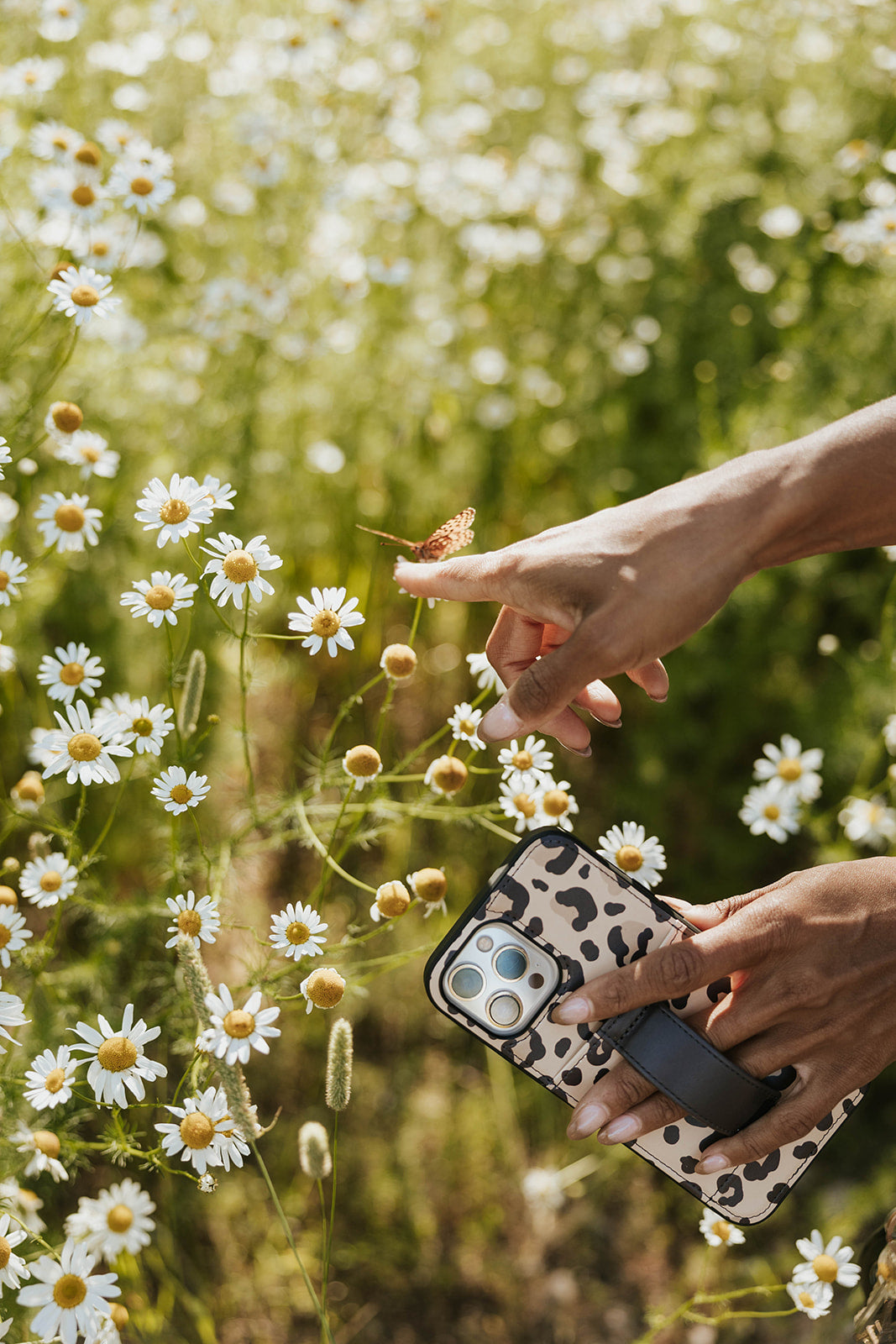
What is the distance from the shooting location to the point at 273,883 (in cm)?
209

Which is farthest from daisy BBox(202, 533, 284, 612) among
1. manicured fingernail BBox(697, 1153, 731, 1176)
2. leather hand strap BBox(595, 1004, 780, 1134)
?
manicured fingernail BBox(697, 1153, 731, 1176)

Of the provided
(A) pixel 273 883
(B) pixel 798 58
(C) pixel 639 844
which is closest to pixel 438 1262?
(A) pixel 273 883

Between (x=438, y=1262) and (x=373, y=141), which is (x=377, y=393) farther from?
(x=438, y=1262)

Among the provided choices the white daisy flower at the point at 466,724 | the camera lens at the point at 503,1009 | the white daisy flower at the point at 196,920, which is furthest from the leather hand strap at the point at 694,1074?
the white daisy flower at the point at 196,920

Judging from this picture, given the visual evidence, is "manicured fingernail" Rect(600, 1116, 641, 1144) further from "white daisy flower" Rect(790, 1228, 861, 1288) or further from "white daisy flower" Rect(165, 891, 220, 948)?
"white daisy flower" Rect(165, 891, 220, 948)

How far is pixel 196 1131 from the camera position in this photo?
1.00 metres

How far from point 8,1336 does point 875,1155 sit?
1629 mm

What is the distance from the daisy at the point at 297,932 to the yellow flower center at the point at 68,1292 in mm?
423

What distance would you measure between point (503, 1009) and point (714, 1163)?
30 centimetres

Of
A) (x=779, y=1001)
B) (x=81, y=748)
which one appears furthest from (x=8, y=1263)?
(x=779, y=1001)

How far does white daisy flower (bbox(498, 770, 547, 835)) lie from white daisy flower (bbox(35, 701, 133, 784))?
476 millimetres

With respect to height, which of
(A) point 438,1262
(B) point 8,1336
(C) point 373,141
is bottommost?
(A) point 438,1262

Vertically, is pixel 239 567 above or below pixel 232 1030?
above

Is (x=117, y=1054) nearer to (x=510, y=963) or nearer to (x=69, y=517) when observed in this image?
(x=510, y=963)
